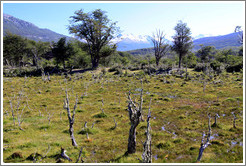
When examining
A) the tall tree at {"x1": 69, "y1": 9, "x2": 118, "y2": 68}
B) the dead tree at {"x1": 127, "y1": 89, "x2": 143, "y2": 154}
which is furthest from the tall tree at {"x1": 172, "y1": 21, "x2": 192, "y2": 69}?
the dead tree at {"x1": 127, "y1": 89, "x2": 143, "y2": 154}

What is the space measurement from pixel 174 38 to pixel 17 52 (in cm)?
5844

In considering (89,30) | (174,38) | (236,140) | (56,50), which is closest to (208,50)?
(174,38)

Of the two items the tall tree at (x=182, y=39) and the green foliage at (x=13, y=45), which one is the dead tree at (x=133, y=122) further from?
the green foliage at (x=13, y=45)

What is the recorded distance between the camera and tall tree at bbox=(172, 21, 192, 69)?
5166cm

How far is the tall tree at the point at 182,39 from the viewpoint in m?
51.7

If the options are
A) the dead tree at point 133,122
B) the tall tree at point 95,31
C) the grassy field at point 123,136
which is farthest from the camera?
the tall tree at point 95,31

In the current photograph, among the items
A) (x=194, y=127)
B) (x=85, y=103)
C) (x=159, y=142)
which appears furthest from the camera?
(x=85, y=103)

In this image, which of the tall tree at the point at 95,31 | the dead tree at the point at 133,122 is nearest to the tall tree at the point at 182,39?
the tall tree at the point at 95,31

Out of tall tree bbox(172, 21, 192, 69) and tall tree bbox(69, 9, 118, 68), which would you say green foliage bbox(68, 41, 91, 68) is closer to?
tall tree bbox(69, 9, 118, 68)

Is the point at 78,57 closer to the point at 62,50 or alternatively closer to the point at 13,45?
the point at 62,50

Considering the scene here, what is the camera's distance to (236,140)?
387 inches

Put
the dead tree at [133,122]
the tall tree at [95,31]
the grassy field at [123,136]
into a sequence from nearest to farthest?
the dead tree at [133,122]
the grassy field at [123,136]
the tall tree at [95,31]

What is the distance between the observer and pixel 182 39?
5219cm

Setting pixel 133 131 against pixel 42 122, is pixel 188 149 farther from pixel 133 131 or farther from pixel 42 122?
pixel 42 122
